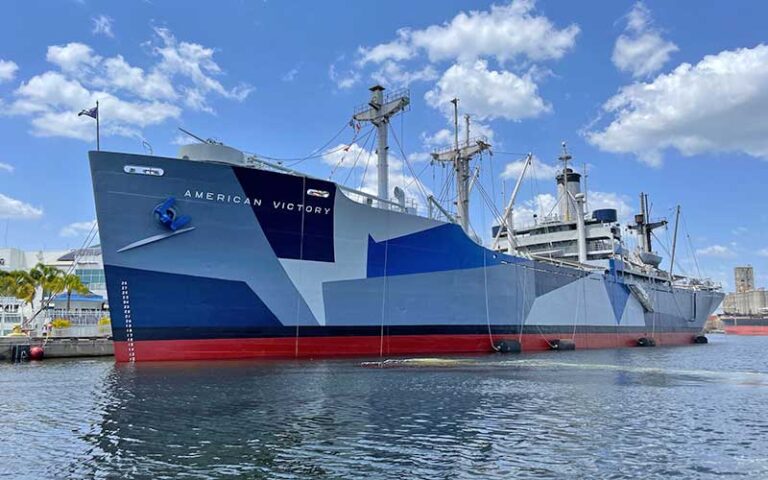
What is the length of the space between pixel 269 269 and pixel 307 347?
3.23m

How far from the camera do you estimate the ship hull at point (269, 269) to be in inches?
743

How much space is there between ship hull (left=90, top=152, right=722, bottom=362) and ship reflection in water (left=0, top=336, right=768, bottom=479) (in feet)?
8.73

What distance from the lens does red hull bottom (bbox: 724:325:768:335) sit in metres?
102

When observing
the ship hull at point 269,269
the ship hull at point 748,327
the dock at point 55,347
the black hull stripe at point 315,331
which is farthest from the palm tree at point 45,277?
the ship hull at point 748,327

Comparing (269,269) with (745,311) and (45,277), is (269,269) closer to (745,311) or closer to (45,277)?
(45,277)

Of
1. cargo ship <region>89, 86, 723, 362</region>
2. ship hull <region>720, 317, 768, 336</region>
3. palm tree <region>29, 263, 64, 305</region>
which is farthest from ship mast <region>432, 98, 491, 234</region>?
ship hull <region>720, 317, 768, 336</region>

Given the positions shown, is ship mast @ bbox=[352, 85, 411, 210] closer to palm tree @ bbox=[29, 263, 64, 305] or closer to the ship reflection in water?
the ship reflection in water

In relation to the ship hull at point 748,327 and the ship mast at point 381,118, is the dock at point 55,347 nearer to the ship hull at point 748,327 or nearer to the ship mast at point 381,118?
the ship mast at point 381,118

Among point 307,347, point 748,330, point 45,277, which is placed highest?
point 45,277

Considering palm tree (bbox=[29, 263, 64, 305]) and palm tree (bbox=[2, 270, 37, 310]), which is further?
palm tree (bbox=[2, 270, 37, 310])

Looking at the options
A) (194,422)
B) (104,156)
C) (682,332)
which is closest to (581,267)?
(682,332)

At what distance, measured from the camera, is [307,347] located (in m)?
21.1

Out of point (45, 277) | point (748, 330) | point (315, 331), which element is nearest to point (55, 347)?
point (315, 331)

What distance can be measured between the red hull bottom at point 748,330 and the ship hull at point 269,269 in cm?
9797
